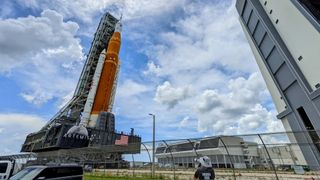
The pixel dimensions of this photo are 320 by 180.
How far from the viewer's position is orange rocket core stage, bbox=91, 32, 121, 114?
6550 centimetres

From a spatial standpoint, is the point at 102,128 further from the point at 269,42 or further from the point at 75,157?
the point at 269,42

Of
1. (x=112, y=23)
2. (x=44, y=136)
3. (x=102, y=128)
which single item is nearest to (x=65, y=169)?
(x=102, y=128)

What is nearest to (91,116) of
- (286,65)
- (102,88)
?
(102,88)

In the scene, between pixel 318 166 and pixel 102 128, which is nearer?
pixel 318 166

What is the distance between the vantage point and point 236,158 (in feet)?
53.6

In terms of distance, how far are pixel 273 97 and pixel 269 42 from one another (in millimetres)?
6540

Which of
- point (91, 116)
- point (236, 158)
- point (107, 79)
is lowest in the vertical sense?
point (236, 158)

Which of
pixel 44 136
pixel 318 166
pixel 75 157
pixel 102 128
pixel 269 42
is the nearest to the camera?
pixel 318 166

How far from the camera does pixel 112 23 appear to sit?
83.3 meters

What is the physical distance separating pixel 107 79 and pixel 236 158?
54.4 metres

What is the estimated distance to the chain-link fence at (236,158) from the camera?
1446 cm

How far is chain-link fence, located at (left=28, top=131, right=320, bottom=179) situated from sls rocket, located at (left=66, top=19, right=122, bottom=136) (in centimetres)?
3867

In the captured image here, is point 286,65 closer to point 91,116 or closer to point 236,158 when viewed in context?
point 236,158

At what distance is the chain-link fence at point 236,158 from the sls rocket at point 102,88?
127 feet
